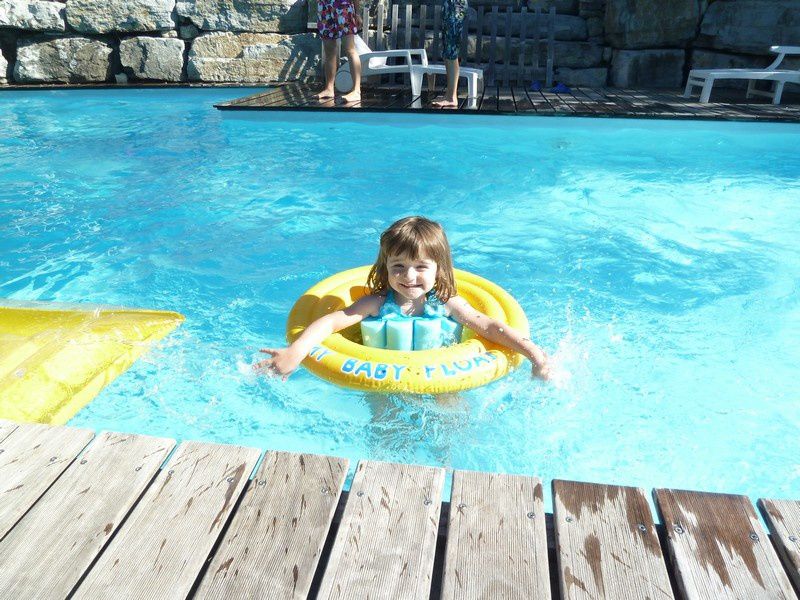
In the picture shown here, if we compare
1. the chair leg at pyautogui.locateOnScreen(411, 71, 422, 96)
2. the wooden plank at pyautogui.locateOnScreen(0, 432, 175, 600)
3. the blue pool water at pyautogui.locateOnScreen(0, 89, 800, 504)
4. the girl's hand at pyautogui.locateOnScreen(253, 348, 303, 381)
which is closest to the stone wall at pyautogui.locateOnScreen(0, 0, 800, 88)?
the blue pool water at pyautogui.locateOnScreen(0, 89, 800, 504)

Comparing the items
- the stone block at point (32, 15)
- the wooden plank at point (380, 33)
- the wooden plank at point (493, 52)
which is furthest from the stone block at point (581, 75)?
the stone block at point (32, 15)

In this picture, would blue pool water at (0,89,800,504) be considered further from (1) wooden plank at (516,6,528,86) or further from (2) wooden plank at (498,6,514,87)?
(1) wooden plank at (516,6,528,86)

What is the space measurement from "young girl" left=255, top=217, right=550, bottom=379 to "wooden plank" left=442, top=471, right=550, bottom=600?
941 mm

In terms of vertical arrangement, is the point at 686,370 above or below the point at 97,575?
below

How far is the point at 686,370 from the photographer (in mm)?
3402

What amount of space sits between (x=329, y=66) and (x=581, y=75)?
12.6 feet

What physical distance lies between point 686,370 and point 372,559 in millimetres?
2390

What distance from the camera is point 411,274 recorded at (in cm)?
269

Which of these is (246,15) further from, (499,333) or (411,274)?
(499,333)

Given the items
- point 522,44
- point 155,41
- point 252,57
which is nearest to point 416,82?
point 522,44

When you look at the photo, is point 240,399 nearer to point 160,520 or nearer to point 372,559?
point 160,520

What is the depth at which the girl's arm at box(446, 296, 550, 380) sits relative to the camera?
8.58ft

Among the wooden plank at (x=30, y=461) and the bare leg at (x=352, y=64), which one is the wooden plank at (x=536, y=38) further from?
the wooden plank at (x=30, y=461)

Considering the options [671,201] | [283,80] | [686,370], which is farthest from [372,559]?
[283,80]
